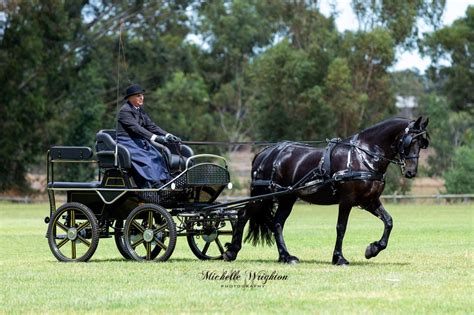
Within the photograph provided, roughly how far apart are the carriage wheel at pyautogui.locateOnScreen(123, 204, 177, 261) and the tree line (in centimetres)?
3640

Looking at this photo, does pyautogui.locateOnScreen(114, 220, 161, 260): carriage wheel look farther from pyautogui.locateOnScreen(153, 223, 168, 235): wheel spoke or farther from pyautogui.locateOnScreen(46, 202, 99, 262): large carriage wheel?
pyautogui.locateOnScreen(153, 223, 168, 235): wheel spoke

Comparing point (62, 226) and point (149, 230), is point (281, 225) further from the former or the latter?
point (62, 226)

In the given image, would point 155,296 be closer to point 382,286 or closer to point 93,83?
point 382,286

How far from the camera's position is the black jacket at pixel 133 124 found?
1535 centimetres

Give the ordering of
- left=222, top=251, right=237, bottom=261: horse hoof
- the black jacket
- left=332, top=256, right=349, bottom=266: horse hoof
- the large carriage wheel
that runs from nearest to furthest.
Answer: left=332, top=256, right=349, bottom=266: horse hoof, the black jacket, the large carriage wheel, left=222, top=251, right=237, bottom=261: horse hoof

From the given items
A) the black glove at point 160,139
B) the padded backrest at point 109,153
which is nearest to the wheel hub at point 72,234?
the padded backrest at point 109,153

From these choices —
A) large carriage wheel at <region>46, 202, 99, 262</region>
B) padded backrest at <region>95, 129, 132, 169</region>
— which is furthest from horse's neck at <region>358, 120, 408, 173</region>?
large carriage wheel at <region>46, 202, 99, 262</region>

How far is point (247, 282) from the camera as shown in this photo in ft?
41.1

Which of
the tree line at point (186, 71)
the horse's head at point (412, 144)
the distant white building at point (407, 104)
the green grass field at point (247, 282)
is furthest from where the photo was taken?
the distant white building at point (407, 104)

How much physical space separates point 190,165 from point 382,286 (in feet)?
14.5

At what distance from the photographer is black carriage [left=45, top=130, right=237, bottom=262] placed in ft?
49.8

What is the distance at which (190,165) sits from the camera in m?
15.6

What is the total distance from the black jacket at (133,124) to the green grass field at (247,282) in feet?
5.74

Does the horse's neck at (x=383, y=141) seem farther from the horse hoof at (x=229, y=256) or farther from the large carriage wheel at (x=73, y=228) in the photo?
the large carriage wheel at (x=73, y=228)
